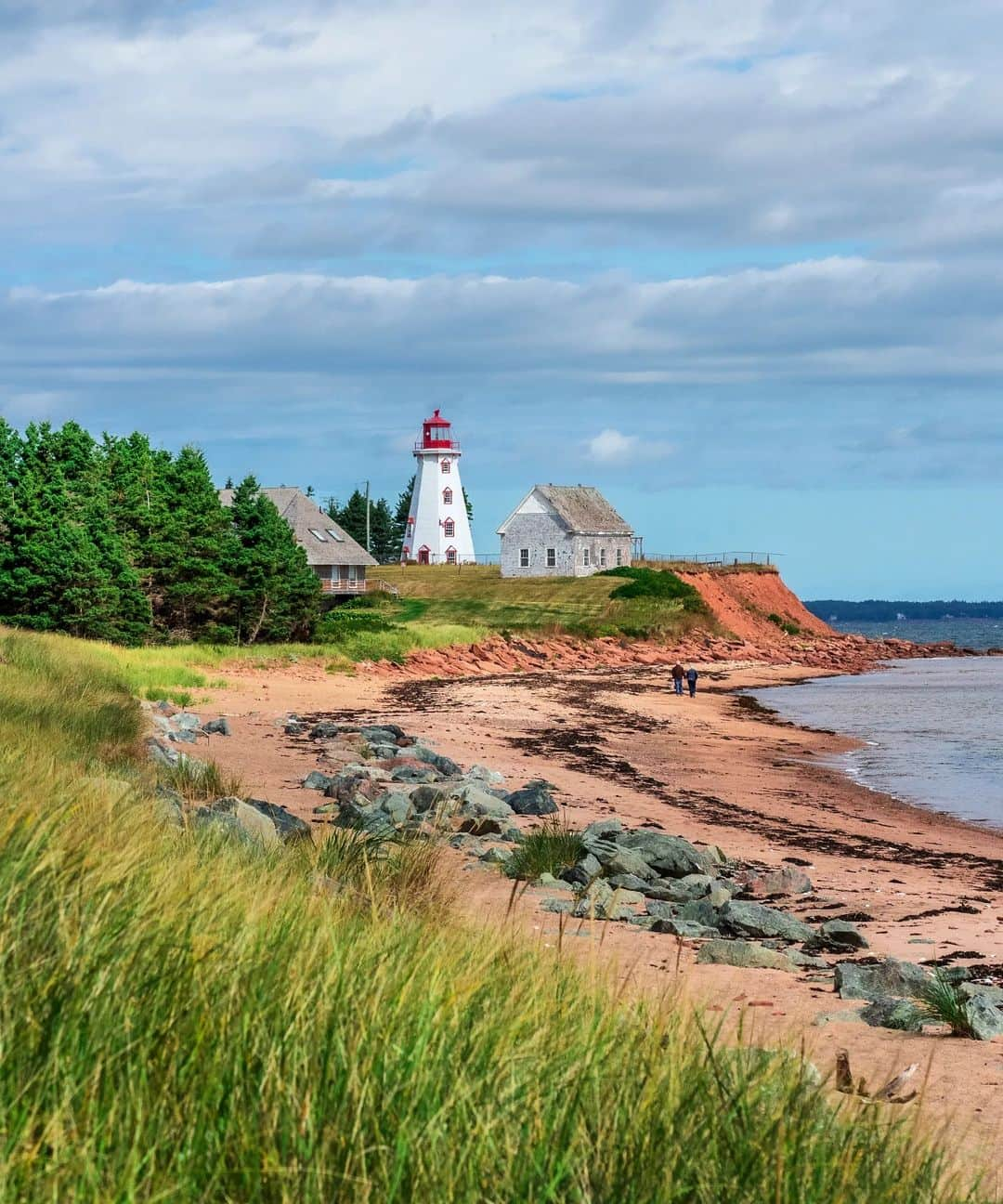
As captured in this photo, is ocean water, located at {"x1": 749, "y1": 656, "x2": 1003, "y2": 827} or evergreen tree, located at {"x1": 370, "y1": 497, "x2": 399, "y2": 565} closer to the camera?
ocean water, located at {"x1": 749, "y1": 656, "x2": 1003, "y2": 827}

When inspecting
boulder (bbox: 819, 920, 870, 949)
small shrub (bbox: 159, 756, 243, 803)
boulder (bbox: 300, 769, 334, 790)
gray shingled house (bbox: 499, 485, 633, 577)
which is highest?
gray shingled house (bbox: 499, 485, 633, 577)

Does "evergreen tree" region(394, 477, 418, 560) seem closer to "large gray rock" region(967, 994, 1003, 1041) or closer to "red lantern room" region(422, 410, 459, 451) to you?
"red lantern room" region(422, 410, 459, 451)

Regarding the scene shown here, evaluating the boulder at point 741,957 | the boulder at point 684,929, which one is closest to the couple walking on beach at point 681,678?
the boulder at point 684,929

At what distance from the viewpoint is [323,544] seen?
7631 centimetres

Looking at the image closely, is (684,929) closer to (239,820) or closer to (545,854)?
(545,854)

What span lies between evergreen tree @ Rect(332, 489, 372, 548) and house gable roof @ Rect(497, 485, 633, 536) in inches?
947

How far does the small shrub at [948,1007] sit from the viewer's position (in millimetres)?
8289

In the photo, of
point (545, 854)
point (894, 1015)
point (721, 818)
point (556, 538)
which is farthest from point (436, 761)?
point (556, 538)

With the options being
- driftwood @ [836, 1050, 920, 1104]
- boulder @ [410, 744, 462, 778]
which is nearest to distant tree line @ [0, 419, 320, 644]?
boulder @ [410, 744, 462, 778]

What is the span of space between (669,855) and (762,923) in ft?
9.84

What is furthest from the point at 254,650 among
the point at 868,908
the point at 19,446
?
the point at 868,908

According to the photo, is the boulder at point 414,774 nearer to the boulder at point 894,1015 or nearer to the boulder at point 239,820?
the boulder at point 239,820

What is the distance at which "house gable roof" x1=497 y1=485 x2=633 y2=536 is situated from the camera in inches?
3713

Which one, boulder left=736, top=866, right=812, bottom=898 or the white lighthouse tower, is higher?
the white lighthouse tower
